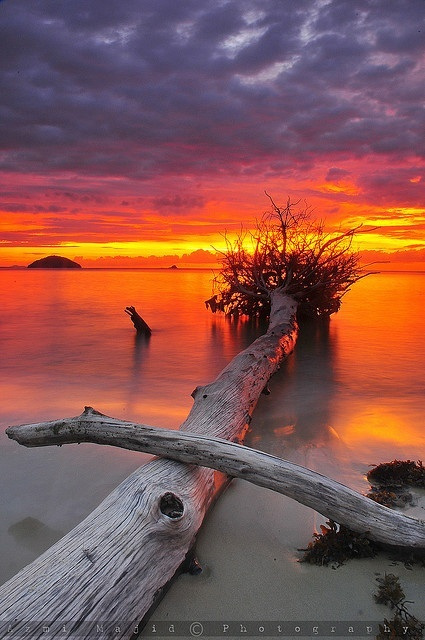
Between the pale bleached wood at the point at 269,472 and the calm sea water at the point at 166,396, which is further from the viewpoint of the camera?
the calm sea water at the point at 166,396

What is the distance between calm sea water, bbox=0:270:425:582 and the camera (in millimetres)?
3578

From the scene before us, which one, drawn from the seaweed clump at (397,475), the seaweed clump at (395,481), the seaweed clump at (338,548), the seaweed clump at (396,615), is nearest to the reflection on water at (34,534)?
the seaweed clump at (338,548)

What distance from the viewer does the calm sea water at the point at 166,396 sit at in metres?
3.58

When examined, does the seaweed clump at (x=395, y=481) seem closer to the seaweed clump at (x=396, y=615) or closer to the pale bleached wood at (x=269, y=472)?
the pale bleached wood at (x=269, y=472)

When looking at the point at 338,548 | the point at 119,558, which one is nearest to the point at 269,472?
the point at 338,548

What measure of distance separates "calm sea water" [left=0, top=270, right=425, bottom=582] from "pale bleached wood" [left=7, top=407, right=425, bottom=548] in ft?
2.02

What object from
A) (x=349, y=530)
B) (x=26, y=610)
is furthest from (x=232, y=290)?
(x=26, y=610)

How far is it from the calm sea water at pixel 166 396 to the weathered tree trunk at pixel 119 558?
662mm

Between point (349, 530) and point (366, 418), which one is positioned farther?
point (366, 418)

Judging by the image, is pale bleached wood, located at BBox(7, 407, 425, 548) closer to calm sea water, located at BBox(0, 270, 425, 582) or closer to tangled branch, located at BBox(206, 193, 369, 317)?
calm sea water, located at BBox(0, 270, 425, 582)

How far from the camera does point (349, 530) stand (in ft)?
8.95

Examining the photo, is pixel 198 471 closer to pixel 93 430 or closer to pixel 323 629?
pixel 93 430

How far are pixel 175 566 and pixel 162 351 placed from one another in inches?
291

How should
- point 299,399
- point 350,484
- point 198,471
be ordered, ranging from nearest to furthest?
point 198,471
point 350,484
point 299,399
